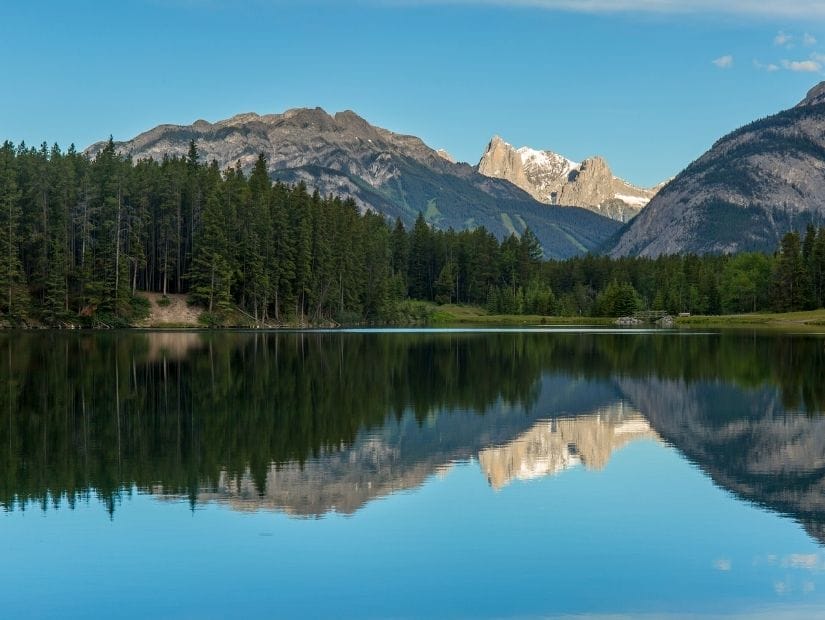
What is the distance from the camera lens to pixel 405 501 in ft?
75.3

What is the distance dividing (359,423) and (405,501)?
13.2 m

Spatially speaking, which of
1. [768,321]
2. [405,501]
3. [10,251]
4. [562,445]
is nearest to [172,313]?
[10,251]

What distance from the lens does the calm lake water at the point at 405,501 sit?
16.0 metres

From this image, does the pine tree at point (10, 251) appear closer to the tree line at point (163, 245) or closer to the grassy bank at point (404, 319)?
the tree line at point (163, 245)

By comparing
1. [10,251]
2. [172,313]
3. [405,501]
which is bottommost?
[405,501]

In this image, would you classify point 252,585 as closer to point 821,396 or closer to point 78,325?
point 821,396

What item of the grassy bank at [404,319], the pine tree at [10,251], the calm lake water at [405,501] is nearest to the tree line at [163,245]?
the pine tree at [10,251]

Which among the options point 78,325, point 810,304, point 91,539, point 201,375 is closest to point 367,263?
point 78,325

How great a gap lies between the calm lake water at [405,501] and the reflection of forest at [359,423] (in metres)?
0.16

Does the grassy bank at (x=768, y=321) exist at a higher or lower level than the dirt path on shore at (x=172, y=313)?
lower

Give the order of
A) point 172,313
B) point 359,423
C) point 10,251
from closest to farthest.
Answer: point 359,423 < point 10,251 < point 172,313

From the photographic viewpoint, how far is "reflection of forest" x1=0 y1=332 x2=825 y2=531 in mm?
24938

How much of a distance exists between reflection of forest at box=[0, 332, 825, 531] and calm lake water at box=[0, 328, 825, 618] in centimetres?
16

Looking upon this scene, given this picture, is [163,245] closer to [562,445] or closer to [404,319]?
[404,319]
